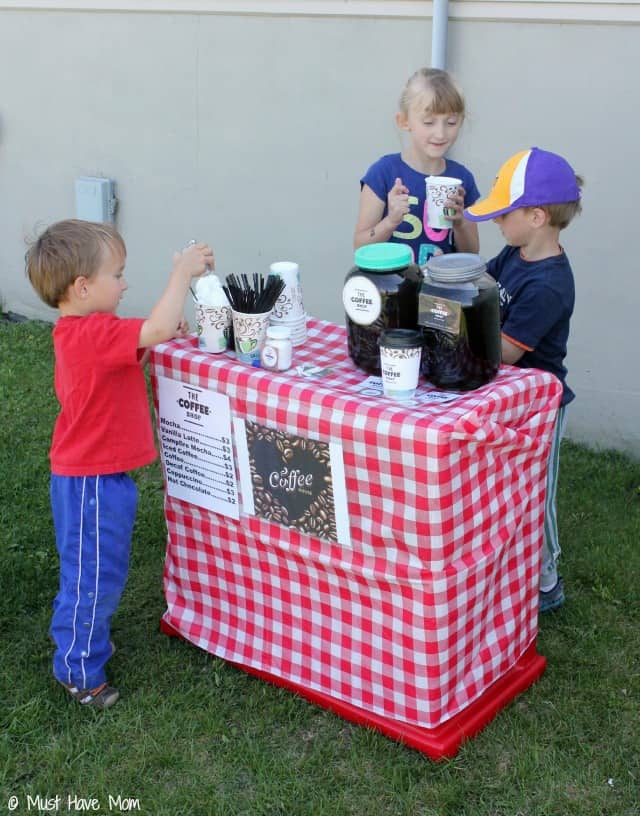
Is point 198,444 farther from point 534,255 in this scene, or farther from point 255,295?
point 534,255

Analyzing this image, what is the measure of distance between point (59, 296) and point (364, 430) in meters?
1.01

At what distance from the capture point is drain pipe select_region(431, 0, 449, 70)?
196 inches

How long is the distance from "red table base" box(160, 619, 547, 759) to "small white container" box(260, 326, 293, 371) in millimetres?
1037

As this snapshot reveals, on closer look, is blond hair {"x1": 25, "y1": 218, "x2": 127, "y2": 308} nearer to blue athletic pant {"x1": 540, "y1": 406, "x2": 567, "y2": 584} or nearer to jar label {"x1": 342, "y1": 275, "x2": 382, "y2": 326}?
jar label {"x1": 342, "y1": 275, "x2": 382, "y2": 326}

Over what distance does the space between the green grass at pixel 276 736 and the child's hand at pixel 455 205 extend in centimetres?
150

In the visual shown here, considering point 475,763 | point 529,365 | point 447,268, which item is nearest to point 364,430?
point 447,268

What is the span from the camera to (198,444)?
3375 mm

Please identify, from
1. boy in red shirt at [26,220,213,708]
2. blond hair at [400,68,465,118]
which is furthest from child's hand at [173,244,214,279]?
blond hair at [400,68,465,118]

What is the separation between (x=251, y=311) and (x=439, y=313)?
620 millimetres

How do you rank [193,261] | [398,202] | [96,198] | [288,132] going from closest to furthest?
1. [193,261]
2. [398,202]
3. [288,132]
4. [96,198]

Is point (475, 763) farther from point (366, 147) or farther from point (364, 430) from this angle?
point (366, 147)

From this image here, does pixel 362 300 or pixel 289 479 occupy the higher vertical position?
pixel 362 300

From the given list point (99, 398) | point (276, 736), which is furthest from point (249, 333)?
point (276, 736)

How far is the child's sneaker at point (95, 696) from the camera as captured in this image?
11.1 feet
